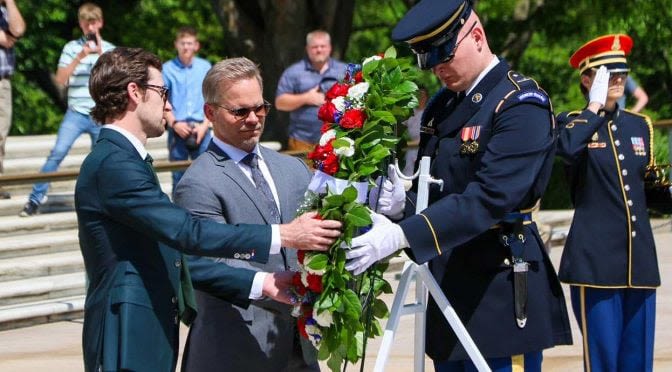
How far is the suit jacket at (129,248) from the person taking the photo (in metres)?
4.45

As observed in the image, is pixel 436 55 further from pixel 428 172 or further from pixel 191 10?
pixel 191 10

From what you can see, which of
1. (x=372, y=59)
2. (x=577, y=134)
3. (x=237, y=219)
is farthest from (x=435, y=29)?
(x=577, y=134)

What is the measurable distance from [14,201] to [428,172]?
25.4 ft

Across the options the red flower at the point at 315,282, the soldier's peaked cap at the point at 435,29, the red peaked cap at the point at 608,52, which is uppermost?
the soldier's peaked cap at the point at 435,29

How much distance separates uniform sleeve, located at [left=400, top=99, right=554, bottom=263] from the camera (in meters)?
4.65

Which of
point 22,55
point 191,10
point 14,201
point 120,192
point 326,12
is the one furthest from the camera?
point 191,10

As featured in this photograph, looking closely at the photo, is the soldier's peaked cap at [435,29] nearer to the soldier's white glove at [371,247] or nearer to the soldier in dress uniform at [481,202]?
the soldier in dress uniform at [481,202]

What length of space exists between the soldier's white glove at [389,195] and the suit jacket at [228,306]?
408 mm

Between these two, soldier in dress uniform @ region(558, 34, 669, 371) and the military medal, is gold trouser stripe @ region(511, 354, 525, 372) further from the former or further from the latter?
soldier in dress uniform @ region(558, 34, 669, 371)

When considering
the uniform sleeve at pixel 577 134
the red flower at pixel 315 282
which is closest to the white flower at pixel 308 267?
the red flower at pixel 315 282

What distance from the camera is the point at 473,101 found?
4910mm

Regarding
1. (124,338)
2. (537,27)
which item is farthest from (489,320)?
(537,27)

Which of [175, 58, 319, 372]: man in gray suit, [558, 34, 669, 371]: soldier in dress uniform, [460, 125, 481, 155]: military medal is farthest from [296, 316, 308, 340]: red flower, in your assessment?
[558, 34, 669, 371]: soldier in dress uniform

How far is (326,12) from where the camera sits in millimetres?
16672
